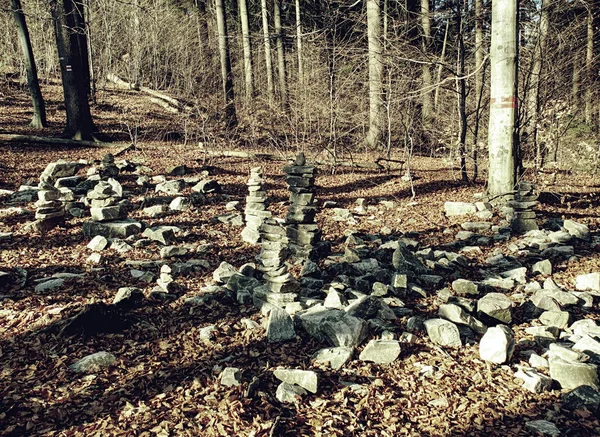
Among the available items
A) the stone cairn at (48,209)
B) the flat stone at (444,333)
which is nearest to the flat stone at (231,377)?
the flat stone at (444,333)

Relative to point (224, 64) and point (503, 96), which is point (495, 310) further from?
point (224, 64)

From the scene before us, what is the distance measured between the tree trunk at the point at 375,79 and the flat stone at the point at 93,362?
10368 millimetres

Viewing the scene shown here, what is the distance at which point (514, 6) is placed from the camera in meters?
8.24

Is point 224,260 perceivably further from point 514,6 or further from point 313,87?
point 313,87

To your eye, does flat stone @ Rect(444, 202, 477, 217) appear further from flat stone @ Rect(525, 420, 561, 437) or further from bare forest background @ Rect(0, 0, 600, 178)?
flat stone @ Rect(525, 420, 561, 437)

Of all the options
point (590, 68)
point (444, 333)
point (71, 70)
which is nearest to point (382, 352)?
point (444, 333)

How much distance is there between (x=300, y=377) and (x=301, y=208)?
11.6 ft

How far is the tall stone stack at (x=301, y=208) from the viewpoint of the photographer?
260 inches

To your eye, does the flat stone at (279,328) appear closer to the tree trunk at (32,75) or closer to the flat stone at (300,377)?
the flat stone at (300,377)

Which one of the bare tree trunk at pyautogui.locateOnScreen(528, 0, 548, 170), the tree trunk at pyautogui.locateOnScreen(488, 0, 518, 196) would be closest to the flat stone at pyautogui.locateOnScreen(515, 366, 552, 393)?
the tree trunk at pyautogui.locateOnScreen(488, 0, 518, 196)

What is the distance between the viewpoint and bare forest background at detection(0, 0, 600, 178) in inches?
423

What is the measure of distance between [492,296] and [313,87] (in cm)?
985

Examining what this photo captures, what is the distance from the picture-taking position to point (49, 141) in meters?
12.9

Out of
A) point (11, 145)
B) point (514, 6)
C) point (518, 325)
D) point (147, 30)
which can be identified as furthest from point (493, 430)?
point (147, 30)
